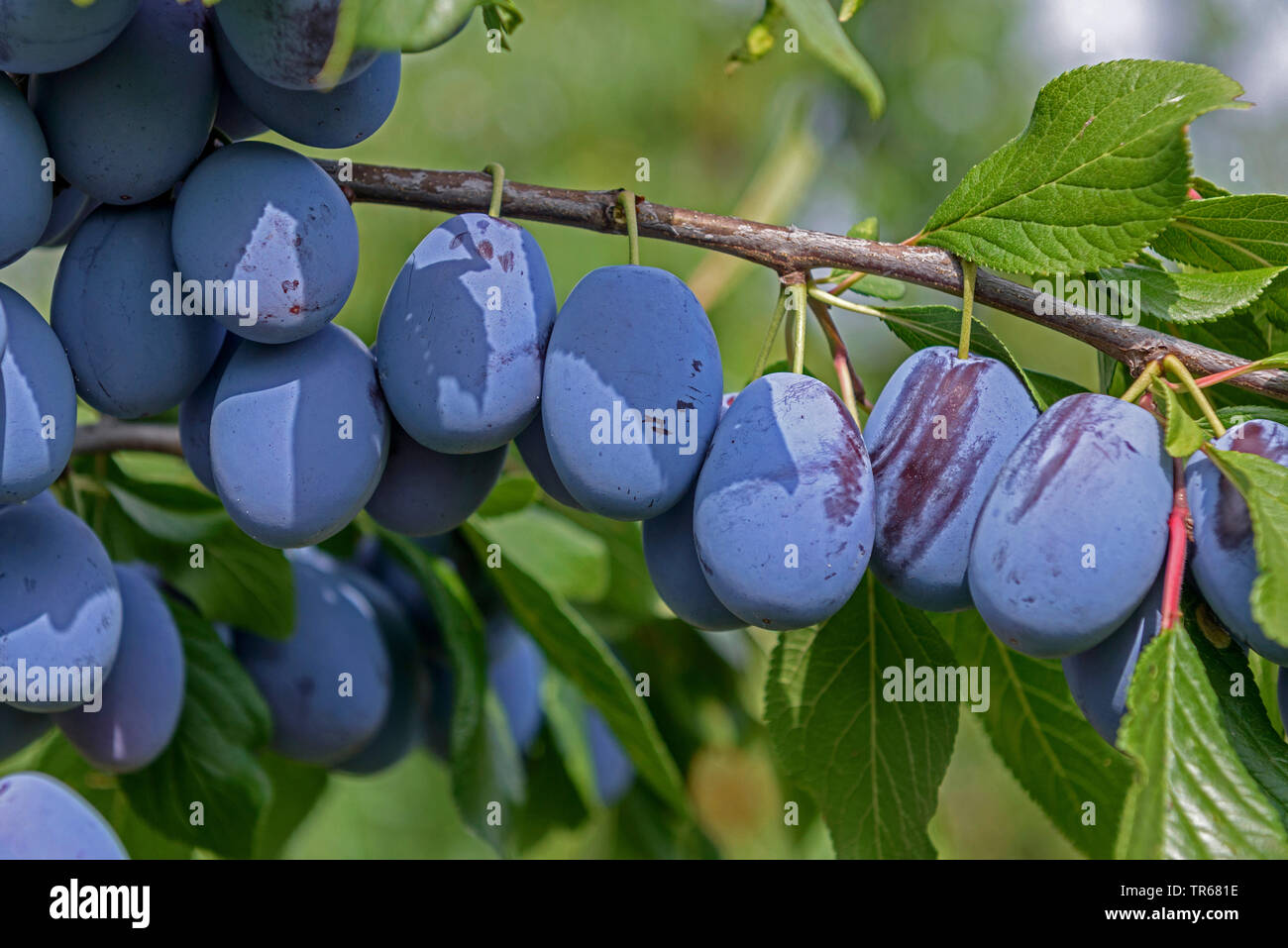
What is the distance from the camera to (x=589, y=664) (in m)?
1.06

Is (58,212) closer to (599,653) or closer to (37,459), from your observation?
(37,459)

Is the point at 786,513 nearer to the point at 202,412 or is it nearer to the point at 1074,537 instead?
the point at 1074,537

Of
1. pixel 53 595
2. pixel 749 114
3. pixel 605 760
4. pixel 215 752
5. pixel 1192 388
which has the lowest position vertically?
pixel 605 760

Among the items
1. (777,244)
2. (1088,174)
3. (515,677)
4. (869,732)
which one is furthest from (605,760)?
(1088,174)

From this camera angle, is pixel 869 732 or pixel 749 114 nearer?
pixel 869 732

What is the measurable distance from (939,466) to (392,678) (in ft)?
2.49

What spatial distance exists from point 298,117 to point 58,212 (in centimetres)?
19

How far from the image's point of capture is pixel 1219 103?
0.64 m

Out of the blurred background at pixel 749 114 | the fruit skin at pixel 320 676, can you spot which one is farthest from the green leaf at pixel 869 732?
the blurred background at pixel 749 114

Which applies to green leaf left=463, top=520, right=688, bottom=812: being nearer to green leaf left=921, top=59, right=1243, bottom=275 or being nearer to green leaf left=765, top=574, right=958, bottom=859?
green leaf left=765, top=574, right=958, bottom=859

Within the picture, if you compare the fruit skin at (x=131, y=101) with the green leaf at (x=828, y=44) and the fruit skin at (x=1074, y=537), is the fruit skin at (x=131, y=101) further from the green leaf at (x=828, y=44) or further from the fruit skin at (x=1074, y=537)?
the fruit skin at (x=1074, y=537)

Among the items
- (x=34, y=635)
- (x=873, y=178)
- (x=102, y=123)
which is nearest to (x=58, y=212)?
(x=102, y=123)

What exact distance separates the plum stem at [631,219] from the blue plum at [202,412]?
0.88ft

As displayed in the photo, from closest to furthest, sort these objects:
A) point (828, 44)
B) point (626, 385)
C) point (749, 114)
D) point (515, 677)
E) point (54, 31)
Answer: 1. point (828, 44)
2. point (54, 31)
3. point (626, 385)
4. point (515, 677)
5. point (749, 114)
